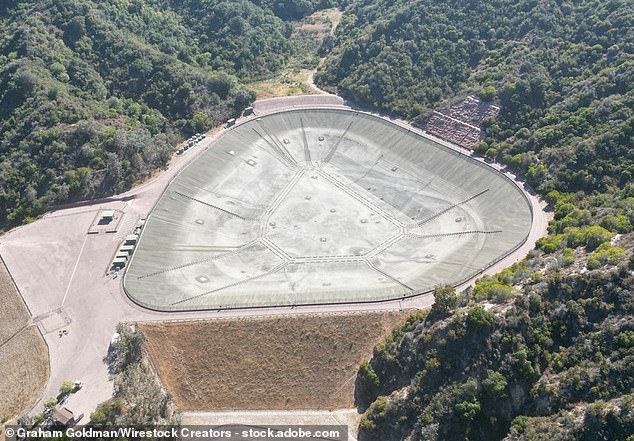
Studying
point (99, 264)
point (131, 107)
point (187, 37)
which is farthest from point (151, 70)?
point (99, 264)

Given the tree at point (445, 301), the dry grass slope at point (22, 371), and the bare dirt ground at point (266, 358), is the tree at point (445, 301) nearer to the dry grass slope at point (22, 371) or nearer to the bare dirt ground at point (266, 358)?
the bare dirt ground at point (266, 358)

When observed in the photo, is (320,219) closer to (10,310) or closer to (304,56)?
(10,310)

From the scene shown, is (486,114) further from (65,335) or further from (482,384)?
(65,335)

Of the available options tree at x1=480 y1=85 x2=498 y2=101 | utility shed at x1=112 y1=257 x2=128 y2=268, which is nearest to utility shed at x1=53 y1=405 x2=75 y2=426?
utility shed at x1=112 y1=257 x2=128 y2=268

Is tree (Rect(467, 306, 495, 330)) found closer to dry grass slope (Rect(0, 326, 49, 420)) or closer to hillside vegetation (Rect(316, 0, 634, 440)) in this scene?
hillside vegetation (Rect(316, 0, 634, 440))

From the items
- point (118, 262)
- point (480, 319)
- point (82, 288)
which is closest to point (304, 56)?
point (118, 262)

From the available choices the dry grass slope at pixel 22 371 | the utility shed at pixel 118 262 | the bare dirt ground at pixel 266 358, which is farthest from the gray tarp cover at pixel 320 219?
the dry grass slope at pixel 22 371

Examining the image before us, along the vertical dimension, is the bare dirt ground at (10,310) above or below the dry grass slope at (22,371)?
above
